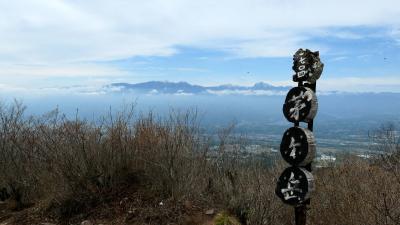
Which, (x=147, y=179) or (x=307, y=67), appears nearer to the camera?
(x=307, y=67)

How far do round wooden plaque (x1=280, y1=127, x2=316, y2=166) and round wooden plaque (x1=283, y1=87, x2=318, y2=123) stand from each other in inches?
7.6

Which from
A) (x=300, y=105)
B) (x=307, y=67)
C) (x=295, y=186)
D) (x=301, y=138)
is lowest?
(x=295, y=186)

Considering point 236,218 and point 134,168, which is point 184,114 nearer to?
point 134,168

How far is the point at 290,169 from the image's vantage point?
707 cm

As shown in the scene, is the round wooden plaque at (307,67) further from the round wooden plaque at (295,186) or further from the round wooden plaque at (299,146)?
the round wooden plaque at (295,186)

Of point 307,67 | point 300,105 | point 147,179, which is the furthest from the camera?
point 147,179

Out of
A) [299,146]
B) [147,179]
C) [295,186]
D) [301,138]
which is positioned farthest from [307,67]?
[147,179]

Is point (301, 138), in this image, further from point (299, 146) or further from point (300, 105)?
point (300, 105)

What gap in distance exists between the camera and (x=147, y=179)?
9359 millimetres

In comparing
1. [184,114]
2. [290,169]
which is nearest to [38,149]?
[184,114]

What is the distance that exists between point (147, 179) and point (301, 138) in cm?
366

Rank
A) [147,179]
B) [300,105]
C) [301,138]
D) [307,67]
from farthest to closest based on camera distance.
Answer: [147,179], [307,67], [300,105], [301,138]

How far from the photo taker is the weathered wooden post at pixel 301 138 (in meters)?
6.86

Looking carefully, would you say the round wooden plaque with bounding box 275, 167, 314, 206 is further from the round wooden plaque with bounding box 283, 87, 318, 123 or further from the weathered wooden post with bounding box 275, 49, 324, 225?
the round wooden plaque with bounding box 283, 87, 318, 123
